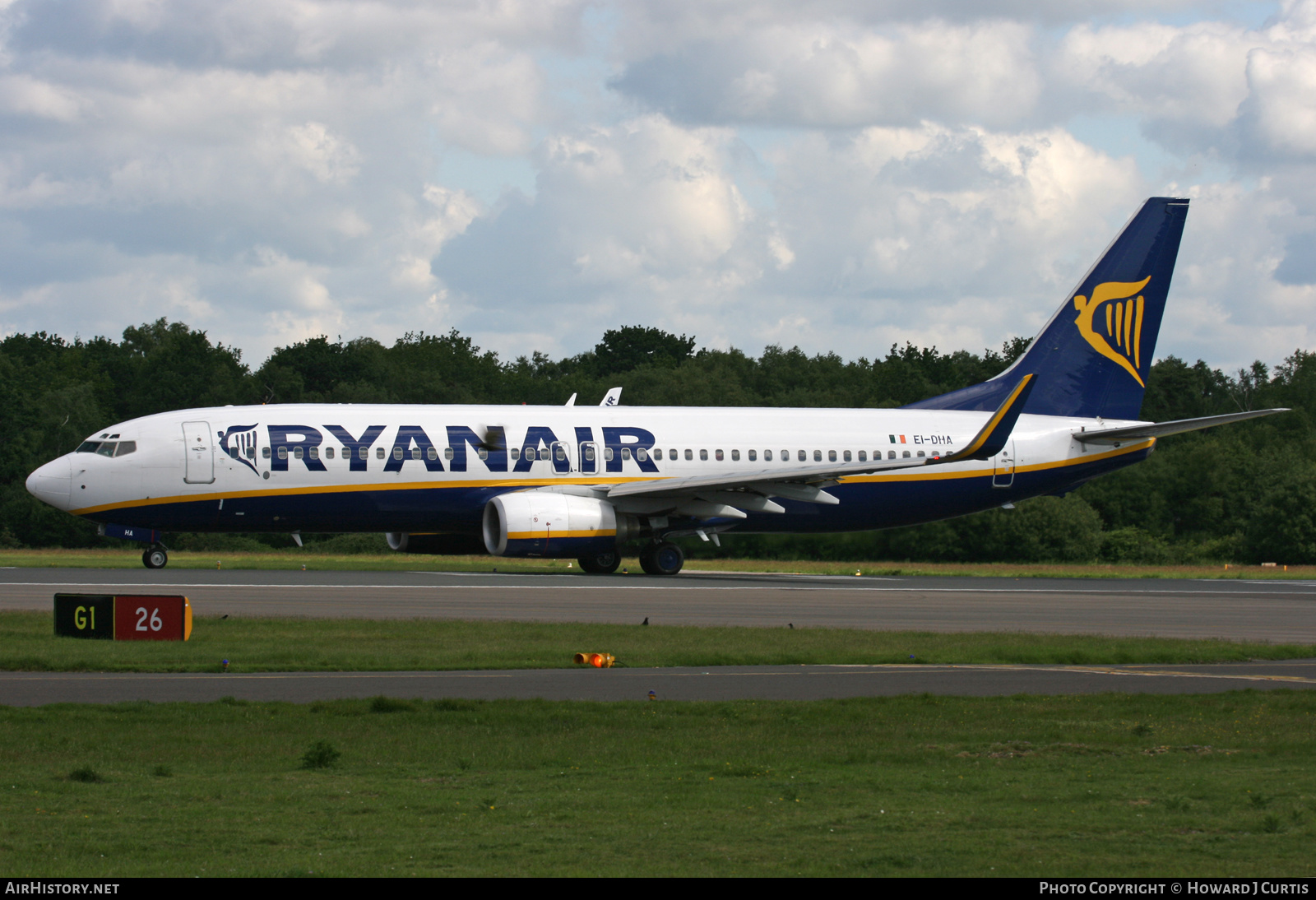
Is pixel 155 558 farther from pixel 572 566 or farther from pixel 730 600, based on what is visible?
pixel 730 600

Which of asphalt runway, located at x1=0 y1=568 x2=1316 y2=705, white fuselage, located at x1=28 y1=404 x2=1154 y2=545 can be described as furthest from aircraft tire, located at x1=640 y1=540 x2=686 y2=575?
white fuselage, located at x1=28 y1=404 x2=1154 y2=545

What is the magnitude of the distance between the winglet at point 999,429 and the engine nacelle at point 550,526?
9.22 metres

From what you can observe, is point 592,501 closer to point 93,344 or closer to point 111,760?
point 111,760

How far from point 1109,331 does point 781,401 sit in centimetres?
3106

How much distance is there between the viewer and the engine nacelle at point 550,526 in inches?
1383

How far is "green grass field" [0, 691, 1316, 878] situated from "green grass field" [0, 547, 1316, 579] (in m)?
26.8

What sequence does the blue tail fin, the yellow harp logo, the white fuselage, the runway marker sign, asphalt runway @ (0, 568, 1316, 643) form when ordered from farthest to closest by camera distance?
the yellow harp logo → the blue tail fin → the white fuselage → asphalt runway @ (0, 568, 1316, 643) → the runway marker sign

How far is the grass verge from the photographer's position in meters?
17.2

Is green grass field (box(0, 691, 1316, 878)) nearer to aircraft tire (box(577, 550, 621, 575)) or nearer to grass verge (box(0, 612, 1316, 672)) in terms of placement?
grass verge (box(0, 612, 1316, 672))

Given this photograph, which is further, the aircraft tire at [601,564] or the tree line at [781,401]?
the tree line at [781,401]

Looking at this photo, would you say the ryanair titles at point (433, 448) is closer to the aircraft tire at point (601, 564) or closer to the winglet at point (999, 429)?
the aircraft tire at point (601, 564)

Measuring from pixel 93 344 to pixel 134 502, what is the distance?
273 feet

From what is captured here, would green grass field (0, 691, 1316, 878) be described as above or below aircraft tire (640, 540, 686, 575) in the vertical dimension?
below

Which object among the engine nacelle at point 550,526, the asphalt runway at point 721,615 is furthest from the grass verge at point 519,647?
the engine nacelle at point 550,526
